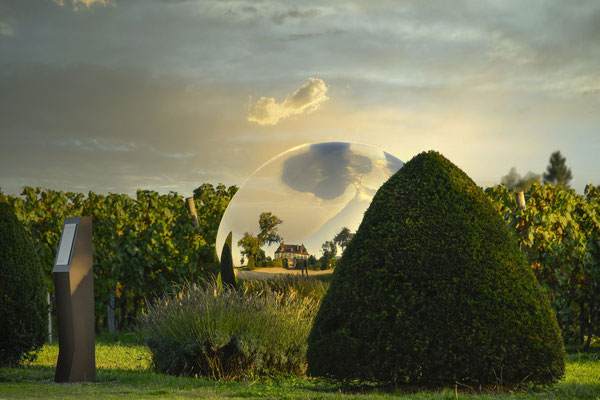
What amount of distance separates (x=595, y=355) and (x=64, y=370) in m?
9.47

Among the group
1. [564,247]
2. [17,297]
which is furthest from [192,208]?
[564,247]

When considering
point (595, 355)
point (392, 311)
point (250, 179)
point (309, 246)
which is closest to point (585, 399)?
point (392, 311)

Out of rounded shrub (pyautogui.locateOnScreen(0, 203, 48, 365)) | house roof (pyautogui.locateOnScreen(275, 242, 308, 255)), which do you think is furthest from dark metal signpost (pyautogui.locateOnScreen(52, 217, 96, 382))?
house roof (pyautogui.locateOnScreen(275, 242, 308, 255))

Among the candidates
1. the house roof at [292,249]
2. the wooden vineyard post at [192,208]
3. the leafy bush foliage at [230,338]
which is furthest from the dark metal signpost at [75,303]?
the wooden vineyard post at [192,208]

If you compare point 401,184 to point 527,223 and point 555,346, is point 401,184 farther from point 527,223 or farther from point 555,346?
point 527,223

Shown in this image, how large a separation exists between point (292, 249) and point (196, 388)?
281 centimetres

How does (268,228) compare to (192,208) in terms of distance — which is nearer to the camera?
(268,228)

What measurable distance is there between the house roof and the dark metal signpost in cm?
291

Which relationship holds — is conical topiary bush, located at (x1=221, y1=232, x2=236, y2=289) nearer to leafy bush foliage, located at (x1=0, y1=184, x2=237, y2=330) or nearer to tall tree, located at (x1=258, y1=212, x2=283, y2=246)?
tall tree, located at (x1=258, y1=212, x2=283, y2=246)

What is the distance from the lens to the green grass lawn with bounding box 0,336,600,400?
6.33m

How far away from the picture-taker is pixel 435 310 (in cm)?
629

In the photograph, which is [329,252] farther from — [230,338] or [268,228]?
[230,338]

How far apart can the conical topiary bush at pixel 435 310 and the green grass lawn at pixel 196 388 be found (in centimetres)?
24

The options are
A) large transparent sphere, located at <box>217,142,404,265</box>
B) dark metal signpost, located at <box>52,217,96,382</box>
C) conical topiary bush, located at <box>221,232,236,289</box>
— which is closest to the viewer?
dark metal signpost, located at <box>52,217,96,382</box>
